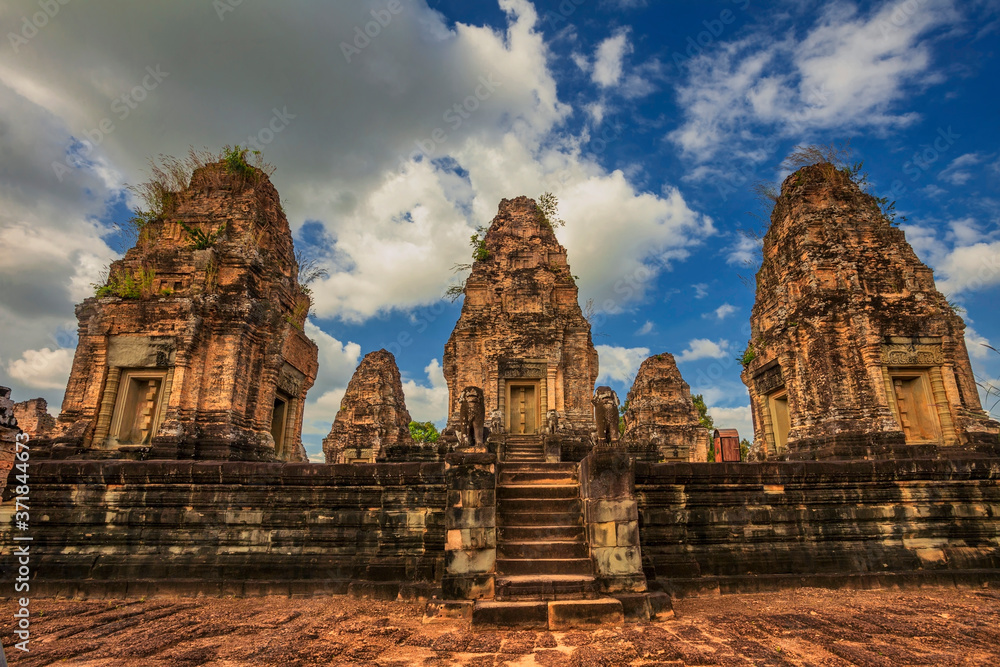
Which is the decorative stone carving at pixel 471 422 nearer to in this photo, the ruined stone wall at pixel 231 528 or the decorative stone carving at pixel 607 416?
the ruined stone wall at pixel 231 528

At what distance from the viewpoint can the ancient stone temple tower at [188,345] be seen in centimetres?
1144

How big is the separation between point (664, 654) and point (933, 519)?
570 centimetres

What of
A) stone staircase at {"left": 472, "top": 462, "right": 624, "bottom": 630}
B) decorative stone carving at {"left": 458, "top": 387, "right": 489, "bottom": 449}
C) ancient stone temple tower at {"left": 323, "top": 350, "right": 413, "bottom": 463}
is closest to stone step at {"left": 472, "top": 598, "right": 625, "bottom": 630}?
stone staircase at {"left": 472, "top": 462, "right": 624, "bottom": 630}

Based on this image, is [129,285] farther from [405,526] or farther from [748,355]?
[748,355]

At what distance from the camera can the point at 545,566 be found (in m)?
6.12

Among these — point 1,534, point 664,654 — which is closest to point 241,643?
point 664,654

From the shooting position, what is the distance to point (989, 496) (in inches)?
297

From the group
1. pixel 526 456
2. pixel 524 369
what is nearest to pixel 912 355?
pixel 526 456

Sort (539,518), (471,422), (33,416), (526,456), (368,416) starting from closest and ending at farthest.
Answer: (539,518), (471,422), (526,456), (33,416), (368,416)

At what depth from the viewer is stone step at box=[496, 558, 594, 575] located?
6.07 m

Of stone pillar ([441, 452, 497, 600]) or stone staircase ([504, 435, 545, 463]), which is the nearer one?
stone pillar ([441, 452, 497, 600])

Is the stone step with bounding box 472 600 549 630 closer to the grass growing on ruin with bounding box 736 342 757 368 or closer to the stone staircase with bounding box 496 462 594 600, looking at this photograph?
the stone staircase with bounding box 496 462 594 600

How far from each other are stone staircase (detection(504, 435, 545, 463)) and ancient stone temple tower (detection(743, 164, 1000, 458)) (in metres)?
6.50

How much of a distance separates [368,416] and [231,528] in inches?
876
